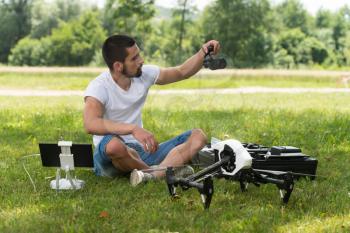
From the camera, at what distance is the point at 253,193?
480 cm

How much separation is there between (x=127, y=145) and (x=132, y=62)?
0.66m

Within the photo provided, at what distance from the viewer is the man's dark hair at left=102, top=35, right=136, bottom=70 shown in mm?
5070

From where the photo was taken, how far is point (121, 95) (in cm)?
516

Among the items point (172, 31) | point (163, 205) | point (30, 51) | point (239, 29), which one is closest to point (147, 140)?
point (163, 205)

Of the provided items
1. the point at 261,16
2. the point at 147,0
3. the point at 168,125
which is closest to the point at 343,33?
the point at 261,16

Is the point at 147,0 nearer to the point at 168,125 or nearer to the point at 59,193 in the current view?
the point at 168,125

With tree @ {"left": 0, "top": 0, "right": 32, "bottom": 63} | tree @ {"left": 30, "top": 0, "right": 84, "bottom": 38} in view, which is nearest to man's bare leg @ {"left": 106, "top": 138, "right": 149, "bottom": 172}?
tree @ {"left": 0, "top": 0, "right": 32, "bottom": 63}

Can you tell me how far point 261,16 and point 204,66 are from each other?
33.4 meters

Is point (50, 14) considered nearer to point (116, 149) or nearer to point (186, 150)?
point (186, 150)

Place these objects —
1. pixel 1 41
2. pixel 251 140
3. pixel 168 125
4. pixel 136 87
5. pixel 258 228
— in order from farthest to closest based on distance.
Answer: pixel 1 41, pixel 168 125, pixel 251 140, pixel 136 87, pixel 258 228

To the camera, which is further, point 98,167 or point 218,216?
point 98,167

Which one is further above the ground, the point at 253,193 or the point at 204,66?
the point at 204,66

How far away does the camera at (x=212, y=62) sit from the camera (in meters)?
4.70

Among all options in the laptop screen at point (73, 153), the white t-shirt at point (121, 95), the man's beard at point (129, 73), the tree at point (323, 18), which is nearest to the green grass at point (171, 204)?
the laptop screen at point (73, 153)
